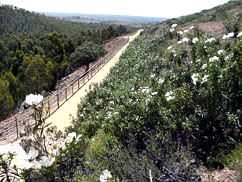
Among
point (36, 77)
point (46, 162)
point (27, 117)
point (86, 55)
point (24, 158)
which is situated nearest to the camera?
point (24, 158)

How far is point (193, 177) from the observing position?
259 cm

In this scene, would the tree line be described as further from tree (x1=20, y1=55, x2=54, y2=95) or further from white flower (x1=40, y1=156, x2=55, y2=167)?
white flower (x1=40, y1=156, x2=55, y2=167)

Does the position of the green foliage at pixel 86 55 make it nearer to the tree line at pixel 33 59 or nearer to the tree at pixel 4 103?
the tree line at pixel 33 59

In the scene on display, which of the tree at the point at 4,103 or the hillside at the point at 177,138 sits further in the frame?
the tree at the point at 4,103

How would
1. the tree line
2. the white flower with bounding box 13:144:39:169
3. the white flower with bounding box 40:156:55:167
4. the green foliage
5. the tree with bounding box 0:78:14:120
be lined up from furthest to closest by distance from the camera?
the green foliage < the tree line < the tree with bounding box 0:78:14:120 < the white flower with bounding box 40:156:55:167 < the white flower with bounding box 13:144:39:169

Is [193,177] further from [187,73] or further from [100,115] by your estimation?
[100,115]

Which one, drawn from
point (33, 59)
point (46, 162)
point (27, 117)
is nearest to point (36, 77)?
point (33, 59)

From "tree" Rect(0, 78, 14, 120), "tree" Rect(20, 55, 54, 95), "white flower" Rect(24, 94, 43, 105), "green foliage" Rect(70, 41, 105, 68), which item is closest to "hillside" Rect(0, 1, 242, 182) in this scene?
"white flower" Rect(24, 94, 43, 105)

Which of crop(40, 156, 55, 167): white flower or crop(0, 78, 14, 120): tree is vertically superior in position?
crop(40, 156, 55, 167): white flower

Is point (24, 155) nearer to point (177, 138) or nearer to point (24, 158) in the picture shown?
point (24, 158)

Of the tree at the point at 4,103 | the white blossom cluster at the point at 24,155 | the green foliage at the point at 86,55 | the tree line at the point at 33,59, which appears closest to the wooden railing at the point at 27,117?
the white blossom cluster at the point at 24,155

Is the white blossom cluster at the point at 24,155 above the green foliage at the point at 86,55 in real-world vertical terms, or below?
above

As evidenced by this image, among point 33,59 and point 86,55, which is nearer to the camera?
point 33,59

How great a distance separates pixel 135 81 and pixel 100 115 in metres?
2.04
